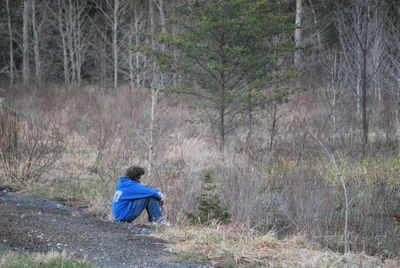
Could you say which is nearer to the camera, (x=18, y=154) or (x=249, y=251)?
(x=249, y=251)

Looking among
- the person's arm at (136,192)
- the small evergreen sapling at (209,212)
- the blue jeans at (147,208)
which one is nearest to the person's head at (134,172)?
the person's arm at (136,192)

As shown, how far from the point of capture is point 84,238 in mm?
6867

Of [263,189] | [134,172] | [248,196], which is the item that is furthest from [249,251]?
[263,189]

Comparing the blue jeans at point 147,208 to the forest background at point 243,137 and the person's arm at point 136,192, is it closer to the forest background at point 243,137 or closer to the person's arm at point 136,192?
the person's arm at point 136,192

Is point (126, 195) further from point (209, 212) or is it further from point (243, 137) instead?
point (243, 137)

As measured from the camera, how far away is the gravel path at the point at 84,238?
6.06 metres

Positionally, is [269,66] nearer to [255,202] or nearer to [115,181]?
[115,181]

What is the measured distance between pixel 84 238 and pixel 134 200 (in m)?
1.72

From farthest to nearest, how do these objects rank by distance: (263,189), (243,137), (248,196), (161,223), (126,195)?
(243,137) < (263,189) < (248,196) < (126,195) < (161,223)

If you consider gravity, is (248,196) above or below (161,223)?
above

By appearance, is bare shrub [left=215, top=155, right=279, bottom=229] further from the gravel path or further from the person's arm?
the gravel path

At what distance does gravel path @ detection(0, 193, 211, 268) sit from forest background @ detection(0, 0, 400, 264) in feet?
4.09

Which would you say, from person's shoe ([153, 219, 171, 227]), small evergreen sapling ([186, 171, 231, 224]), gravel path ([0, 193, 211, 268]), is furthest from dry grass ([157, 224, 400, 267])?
person's shoe ([153, 219, 171, 227])

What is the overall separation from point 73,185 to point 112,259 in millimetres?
6057
